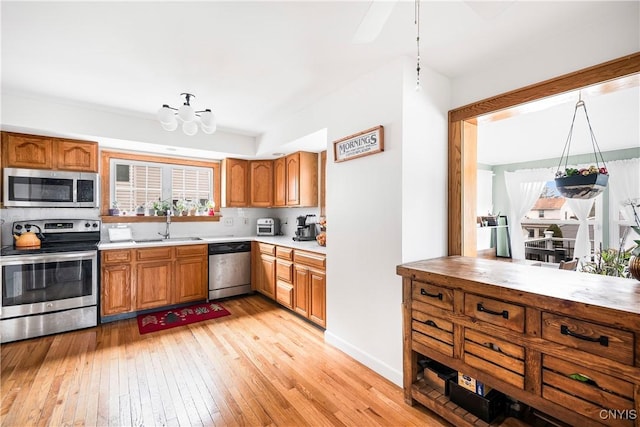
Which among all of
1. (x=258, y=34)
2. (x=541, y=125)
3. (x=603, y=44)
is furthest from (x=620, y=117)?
(x=258, y=34)

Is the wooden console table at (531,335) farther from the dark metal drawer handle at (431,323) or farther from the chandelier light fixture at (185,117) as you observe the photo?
the chandelier light fixture at (185,117)

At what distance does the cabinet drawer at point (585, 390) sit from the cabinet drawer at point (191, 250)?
361 centimetres

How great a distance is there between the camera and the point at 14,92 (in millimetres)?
2736

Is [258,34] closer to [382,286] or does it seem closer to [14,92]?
[382,286]

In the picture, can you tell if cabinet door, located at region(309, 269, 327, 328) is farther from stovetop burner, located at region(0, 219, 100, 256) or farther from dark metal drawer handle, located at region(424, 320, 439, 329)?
stovetop burner, located at region(0, 219, 100, 256)

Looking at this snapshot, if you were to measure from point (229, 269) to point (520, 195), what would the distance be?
225 inches

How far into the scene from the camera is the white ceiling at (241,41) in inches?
62.9

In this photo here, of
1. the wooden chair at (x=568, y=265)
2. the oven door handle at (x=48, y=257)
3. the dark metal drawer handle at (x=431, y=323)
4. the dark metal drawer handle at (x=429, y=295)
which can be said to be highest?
the oven door handle at (x=48, y=257)

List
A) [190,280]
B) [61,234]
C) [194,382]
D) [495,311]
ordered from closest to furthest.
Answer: [495,311]
[194,382]
[61,234]
[190,280]

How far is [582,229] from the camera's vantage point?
4633 mm

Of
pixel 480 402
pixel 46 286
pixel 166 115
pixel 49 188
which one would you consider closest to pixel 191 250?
pixel 46 286

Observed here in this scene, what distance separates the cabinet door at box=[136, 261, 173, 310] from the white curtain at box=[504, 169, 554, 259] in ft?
20.8

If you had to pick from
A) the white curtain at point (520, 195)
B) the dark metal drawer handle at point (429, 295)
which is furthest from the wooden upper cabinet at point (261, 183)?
the white curtain at point (520, 195)
